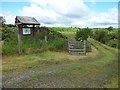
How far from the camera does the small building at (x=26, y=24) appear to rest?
50.0ft

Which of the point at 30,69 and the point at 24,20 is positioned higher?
the point at 24,20

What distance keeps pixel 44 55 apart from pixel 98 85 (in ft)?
18.6

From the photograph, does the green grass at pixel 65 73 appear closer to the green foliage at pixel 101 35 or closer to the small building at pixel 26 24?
the small building at pixel 26 24

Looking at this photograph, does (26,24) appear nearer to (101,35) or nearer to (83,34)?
(83,34)

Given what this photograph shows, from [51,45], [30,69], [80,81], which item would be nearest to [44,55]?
[51,45]

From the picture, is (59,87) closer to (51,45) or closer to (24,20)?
(51,45)

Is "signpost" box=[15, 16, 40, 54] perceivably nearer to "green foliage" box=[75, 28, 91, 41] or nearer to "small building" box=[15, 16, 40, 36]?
"small building" box=[15, 16, 40, 36]

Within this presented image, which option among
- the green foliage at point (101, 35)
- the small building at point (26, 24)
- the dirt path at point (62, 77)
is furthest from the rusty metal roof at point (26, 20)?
the dirt path at point (62, 77)

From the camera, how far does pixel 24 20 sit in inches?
635

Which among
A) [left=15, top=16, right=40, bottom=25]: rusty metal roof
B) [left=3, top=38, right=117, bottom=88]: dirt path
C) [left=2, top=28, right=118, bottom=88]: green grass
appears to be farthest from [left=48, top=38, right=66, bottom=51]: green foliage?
[left=3, top=38, right=117, bottom=88]: dirt path

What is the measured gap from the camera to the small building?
1523cm

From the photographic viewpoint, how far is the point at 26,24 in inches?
624

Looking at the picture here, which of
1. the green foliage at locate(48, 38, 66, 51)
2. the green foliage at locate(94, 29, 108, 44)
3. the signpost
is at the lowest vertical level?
the green foliage at locate(48, 38, 66, 51)

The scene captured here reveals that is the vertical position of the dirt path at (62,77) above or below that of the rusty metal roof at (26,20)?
below
